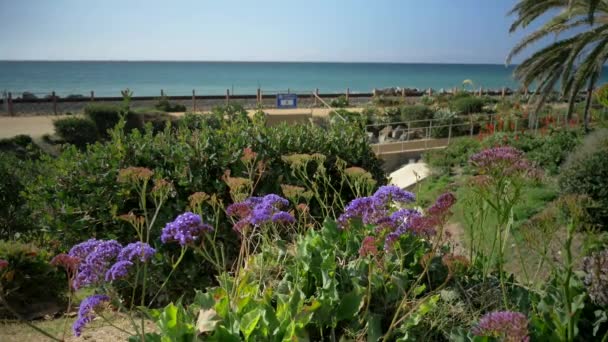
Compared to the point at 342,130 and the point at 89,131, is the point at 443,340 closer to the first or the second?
the point at 342,130

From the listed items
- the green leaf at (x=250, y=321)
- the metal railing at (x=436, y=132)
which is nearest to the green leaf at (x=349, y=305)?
the green leaf at (x=250, y=321)

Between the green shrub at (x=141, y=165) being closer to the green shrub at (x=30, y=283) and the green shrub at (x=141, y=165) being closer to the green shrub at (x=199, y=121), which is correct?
the green shrub at (x=30, y=283)

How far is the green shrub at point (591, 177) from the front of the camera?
28.5ft

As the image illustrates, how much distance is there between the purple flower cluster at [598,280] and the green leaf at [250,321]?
1.52m

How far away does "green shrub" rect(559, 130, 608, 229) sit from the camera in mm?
8688

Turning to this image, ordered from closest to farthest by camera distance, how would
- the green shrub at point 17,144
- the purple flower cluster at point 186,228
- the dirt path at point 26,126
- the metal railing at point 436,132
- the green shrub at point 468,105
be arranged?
the purple flower cluster at point 186,228 < the metal railing at point 436,132 < the green shrub at point 17,144 < the dirt path at point 26,126 < the green shrub at point 468,105

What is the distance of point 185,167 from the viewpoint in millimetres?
5395

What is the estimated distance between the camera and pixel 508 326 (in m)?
1.84

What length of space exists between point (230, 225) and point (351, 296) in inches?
115

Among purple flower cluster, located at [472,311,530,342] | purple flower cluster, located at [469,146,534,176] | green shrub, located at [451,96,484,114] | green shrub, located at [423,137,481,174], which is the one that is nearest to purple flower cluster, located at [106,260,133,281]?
purple flower cluster, located at [472,311,530,342]

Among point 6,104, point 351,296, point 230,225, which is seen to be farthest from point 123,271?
point 6,104

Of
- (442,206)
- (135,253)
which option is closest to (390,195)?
(442,206)

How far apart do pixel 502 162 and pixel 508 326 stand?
93 cm

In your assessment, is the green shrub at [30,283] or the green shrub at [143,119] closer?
the green shrub at [30,283]
